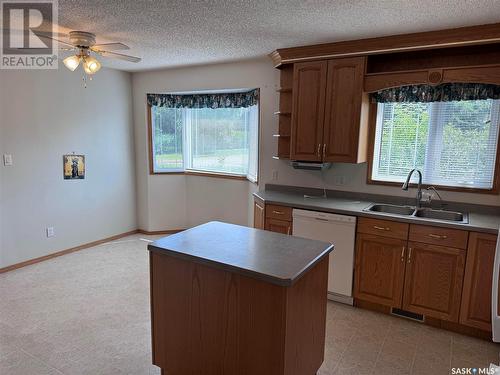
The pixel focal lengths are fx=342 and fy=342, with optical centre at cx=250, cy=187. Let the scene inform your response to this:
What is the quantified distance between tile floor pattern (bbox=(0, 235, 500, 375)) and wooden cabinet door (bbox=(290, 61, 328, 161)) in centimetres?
156

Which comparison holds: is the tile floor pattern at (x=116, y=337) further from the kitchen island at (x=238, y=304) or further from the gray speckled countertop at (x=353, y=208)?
the gray speckled countertop at (x=353, y=208)

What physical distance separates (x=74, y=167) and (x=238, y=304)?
351 cm

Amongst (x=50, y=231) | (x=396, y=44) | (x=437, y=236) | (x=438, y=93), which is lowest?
(x=50, y=231)

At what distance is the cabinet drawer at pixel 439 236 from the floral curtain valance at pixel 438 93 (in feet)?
3.93

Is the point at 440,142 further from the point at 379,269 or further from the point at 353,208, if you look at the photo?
the point at 379,269

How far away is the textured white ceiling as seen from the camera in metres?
2.28

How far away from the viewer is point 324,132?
338 centimetres

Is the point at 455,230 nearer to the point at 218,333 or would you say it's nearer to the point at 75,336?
the point at 218,333

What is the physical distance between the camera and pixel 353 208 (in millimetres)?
3158

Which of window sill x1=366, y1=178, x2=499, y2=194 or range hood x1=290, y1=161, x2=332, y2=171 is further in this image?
range hood x1=290, y1=161, x2=332, y2=171

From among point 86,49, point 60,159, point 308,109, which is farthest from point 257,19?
point 60,159

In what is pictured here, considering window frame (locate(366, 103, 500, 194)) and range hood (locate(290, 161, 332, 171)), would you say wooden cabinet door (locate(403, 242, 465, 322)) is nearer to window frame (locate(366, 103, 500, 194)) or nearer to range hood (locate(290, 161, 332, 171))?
window frame (locate(366, 103, 500, 194))

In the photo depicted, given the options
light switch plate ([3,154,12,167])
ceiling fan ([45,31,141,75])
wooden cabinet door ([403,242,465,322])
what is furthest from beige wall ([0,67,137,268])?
wooden cabinet door ([403,242,465,322])

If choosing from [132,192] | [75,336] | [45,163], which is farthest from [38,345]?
[132,192]
